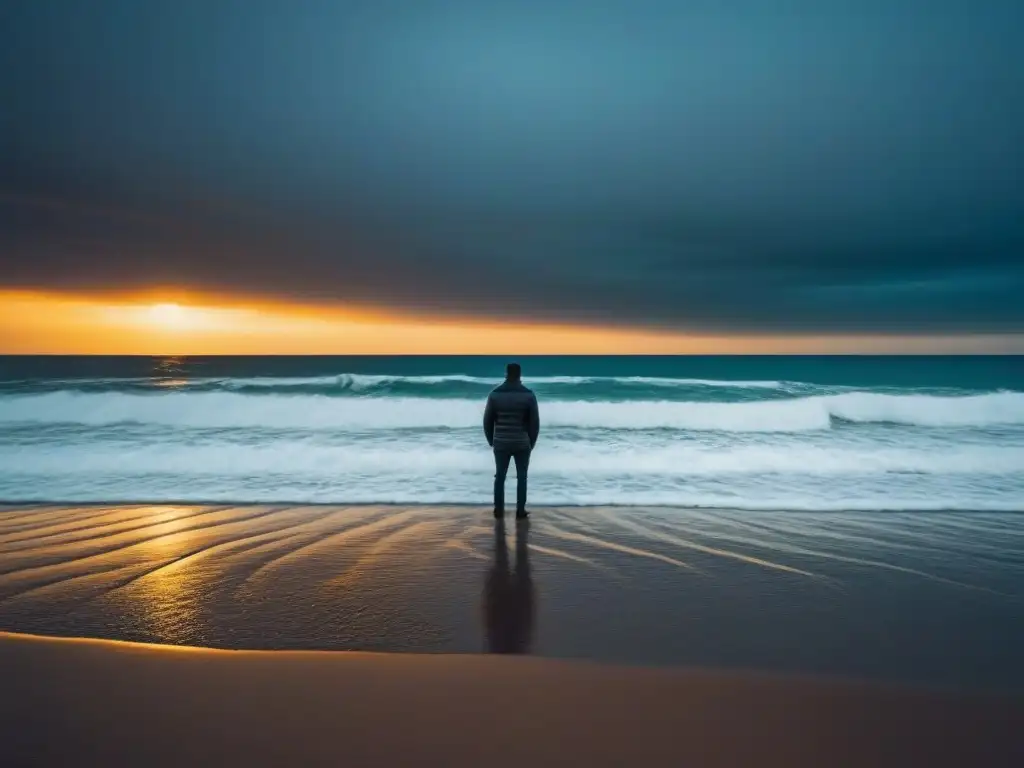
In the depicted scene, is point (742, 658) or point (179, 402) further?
point (179, 402)

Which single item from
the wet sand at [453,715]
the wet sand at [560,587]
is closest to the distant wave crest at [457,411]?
the wet sand at [560,587]

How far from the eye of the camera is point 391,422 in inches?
920

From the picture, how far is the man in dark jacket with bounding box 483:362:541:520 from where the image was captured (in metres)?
8.89

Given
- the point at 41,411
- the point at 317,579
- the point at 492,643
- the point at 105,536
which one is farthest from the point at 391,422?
the point at 492,643

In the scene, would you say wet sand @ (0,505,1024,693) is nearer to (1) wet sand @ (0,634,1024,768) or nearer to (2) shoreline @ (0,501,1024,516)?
(1) wet sand @ (0,634,1024,768)

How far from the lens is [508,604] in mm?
5312

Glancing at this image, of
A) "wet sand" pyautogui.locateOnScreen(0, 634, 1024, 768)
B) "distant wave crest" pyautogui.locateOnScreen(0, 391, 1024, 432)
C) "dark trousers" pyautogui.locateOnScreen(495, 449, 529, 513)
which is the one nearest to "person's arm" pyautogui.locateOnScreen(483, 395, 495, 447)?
"dark trousers" pyautogui.locateOnScreen(495, 449, 529, 513)

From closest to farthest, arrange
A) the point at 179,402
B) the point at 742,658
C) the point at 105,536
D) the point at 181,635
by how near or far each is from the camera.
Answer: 1. the point at 742,658
2. the point at 181,635
3. the point at 105,536
4. the point at 179,402

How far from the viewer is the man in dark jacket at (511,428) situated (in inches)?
350

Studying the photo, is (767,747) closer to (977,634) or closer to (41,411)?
(977,634)

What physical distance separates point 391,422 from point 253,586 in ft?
58.4

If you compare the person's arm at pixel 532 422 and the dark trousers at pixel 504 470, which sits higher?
the person's arm at pixel 532 422

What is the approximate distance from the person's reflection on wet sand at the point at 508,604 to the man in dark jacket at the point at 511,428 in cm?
162

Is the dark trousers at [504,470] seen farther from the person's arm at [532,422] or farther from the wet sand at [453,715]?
the wet sand at [453,715]
